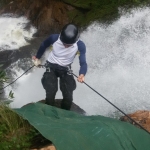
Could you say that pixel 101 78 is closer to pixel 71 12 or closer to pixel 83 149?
pixel 71 12

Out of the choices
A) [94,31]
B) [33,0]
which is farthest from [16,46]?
[94,31]

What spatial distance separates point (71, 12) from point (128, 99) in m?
3.37

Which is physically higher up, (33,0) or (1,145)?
(33,0)

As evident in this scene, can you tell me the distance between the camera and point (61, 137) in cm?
302

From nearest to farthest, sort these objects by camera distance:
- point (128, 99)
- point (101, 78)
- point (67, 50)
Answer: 1. point (67, 50)
2. point (128, 99)
3. point (101, 78)

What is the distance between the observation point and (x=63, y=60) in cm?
484

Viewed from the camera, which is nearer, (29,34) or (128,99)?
(128,99)

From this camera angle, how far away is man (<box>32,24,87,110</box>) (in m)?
4.42

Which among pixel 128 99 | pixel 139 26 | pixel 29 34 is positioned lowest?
pixel 128 99

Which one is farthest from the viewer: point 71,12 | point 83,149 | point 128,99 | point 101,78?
point 71,12

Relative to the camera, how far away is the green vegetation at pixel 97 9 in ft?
29.3

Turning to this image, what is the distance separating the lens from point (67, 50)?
468cm

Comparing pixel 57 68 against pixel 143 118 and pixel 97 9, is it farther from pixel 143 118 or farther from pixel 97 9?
pixel 97 9

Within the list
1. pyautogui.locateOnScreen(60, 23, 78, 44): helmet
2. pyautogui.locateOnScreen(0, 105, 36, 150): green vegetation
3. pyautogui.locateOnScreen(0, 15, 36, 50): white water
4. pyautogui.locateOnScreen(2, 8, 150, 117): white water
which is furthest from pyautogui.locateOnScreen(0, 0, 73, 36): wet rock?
pyautogui.locateOnScreen(0, 105, 36, 150): green vegetation
